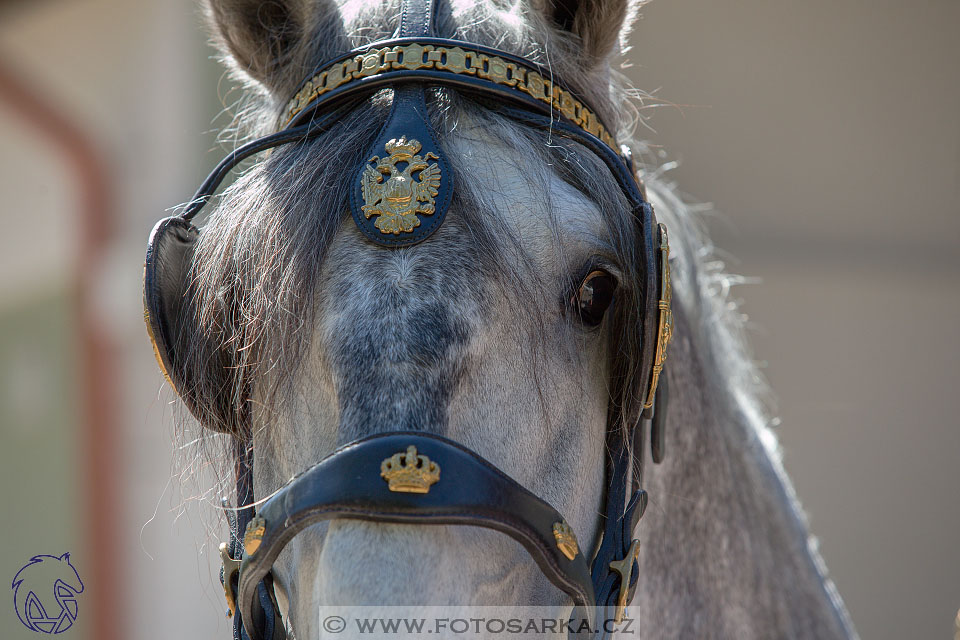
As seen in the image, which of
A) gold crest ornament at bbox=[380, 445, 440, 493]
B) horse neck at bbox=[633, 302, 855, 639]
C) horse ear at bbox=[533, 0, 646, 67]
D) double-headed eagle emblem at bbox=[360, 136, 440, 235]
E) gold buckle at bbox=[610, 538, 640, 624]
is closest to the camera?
gold crest ornament at bbox=[380, 445, 440, 493]

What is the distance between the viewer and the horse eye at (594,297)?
0.97 metres

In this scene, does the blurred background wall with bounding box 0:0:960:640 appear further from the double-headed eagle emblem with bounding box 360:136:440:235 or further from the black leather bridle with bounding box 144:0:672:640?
the double-headed eagle emblem with bounding box 360:136:440:235

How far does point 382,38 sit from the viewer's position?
43.0 inches

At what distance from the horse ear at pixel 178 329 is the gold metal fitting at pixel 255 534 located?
19 centimetres

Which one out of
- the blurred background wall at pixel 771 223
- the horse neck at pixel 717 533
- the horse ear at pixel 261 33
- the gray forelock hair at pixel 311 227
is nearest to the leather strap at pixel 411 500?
the gray forelock hair at pixel 311 227

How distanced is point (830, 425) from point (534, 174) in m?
3.45

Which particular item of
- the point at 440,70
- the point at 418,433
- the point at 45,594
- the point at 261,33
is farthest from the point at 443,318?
the point at 45,594

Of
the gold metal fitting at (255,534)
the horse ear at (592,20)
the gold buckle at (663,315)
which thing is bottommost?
the gold metal fitting at (255,534)

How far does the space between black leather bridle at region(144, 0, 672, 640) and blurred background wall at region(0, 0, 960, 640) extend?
113 inches

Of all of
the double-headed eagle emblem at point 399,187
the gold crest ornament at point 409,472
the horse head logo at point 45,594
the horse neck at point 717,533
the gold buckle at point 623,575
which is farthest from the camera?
the horse head logo at point 45,594

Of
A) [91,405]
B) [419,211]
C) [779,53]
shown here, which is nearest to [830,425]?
[779,53]

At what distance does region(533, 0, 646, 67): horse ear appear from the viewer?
1.15 metres

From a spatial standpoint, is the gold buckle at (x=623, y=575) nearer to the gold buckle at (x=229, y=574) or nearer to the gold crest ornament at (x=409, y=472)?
the gold crest ornament at (x=409, y=472)

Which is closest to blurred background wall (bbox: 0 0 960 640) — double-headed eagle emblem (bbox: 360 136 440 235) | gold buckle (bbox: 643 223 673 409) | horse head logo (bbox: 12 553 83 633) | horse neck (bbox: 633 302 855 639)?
horse head logo (bbox: 12 553 83 633)
